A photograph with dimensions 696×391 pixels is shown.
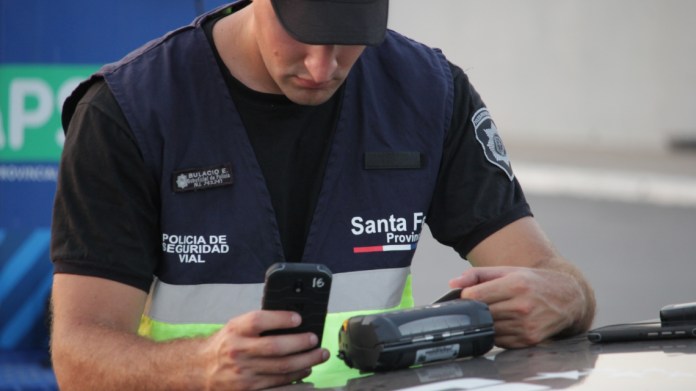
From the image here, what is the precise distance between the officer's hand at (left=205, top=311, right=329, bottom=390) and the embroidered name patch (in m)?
0.58

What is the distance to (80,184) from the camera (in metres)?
2.87

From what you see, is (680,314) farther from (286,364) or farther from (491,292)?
(286,364)

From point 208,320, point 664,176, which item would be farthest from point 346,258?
point 664,176

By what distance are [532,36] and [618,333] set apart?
10483 mm

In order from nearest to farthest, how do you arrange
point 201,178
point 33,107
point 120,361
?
point 120,361
point 201,178
point 33,107

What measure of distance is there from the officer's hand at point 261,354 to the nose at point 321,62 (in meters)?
0.59

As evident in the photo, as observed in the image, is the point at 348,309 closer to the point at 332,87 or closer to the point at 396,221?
the point at 396,221

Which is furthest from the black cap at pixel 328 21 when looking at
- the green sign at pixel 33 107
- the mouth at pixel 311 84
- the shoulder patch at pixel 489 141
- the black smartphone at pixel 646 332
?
the green sign at pixel 33 107

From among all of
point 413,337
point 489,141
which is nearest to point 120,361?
point 413,337

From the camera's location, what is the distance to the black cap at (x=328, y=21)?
273cm

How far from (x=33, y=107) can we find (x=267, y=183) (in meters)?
1.45

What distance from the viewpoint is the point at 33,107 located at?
4.29 m

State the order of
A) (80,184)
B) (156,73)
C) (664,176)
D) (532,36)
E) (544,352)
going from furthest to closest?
(532,36) < (664,176) < (156,73) < (80,184) < (544,352)

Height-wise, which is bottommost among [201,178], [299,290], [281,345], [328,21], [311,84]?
[281,345]
